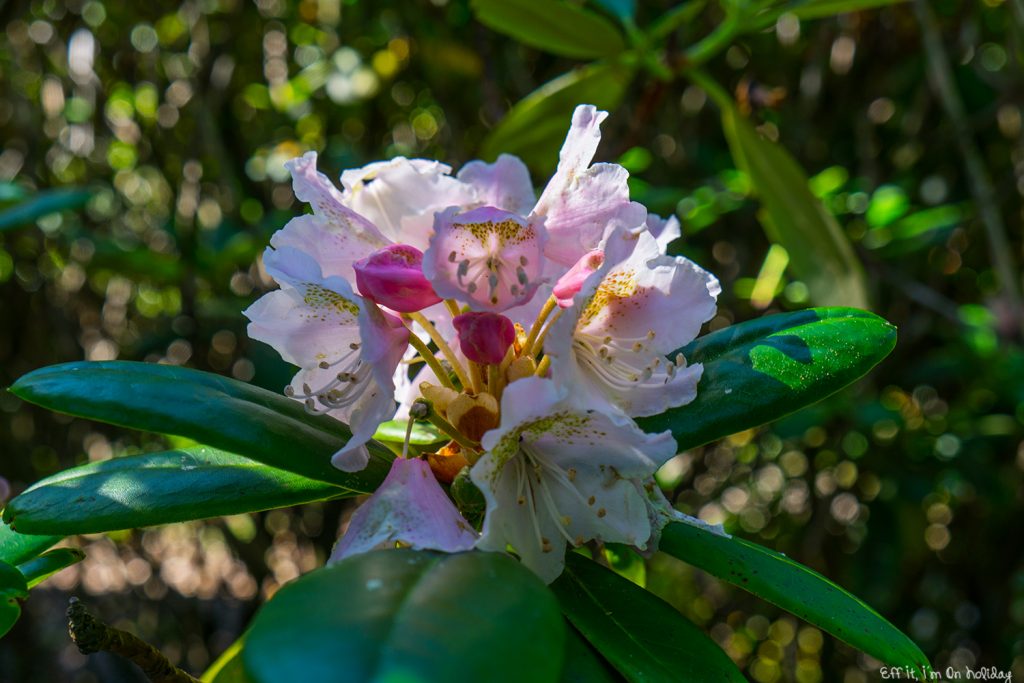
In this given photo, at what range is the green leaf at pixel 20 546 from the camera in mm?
807

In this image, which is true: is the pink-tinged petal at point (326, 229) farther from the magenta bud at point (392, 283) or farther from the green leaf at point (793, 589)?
the green leaf at point (793, 589)

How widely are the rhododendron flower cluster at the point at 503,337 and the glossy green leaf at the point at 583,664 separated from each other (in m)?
0.07

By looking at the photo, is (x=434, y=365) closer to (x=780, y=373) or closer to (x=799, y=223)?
(x=780, y=373)

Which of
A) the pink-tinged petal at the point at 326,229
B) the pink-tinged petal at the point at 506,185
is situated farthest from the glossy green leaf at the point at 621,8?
the pink-tinged petal at the point at 326,229

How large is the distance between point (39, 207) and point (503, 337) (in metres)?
1.21

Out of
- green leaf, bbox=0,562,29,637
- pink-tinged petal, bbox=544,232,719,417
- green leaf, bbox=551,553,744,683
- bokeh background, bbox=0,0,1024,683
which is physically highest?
green leaf, bbox=0,562,29,637

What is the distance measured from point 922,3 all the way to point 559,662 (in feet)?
5.70

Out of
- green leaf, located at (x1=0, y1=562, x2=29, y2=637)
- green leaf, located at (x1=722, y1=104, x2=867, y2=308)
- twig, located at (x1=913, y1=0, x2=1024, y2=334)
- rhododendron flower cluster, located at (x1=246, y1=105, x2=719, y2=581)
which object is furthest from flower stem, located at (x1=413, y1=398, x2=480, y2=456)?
twig, located at (x1=913, y1=0, x2=1024, y2=334)

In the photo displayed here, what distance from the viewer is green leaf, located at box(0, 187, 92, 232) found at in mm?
1587

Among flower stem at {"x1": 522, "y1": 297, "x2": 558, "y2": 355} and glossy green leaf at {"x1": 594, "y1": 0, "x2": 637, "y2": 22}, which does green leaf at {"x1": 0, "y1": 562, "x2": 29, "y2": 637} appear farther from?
glossy green leaf at {"x1": 594, "y1": 0, "x2": 637, "y2": 22}

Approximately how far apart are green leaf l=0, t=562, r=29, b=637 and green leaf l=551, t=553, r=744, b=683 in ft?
1.33

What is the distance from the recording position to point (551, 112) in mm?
1618

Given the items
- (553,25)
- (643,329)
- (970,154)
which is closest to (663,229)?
(643,329)

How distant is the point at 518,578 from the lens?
1.92 feet
